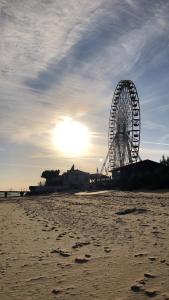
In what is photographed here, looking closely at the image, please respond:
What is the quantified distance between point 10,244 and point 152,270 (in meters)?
5.13

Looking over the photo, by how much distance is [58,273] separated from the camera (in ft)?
24.5

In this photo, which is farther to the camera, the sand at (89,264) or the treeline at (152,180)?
the treeline at (152,180)

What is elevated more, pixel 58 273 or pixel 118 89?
pixel 118 89

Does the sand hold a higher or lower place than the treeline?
lower

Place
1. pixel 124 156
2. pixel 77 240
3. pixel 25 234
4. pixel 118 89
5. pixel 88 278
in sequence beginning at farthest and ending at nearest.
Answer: pixel 118 89 → pixel 124 156 → pixel 25 234 → pixel 77 240 → pixel 88 278

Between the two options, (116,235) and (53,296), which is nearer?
(53,296)

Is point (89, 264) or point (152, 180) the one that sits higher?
point (152, 180)

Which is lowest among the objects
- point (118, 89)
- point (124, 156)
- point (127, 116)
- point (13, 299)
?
point (13, 299)

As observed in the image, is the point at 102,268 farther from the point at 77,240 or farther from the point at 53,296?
the point at 77,240

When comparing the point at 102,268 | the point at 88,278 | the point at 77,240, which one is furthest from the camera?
the point at 77,240

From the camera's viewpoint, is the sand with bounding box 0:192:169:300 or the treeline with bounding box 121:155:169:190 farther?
the treeline with bounding box 121:155:169:190

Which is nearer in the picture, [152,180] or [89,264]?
[89,264]

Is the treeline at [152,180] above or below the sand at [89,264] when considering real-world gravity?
above

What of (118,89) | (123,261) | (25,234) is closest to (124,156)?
(118,89)
